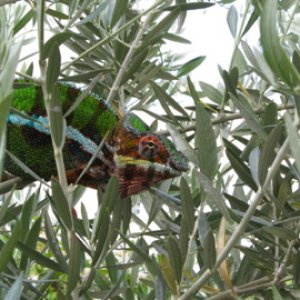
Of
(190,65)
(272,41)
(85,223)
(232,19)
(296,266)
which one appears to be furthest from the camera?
(190,65)

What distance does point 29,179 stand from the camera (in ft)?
3.74

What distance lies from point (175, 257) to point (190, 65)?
622 mm

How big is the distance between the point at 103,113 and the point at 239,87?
26 centimetres

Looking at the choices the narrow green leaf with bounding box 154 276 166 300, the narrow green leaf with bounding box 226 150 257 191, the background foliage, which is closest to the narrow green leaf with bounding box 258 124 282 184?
the background foliage

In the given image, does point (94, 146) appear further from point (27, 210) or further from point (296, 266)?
point (296, 266)

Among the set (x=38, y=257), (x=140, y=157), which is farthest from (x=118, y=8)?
(x=38, y=257)

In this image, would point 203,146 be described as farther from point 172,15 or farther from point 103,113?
point 103,113

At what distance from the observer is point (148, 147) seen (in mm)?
1057

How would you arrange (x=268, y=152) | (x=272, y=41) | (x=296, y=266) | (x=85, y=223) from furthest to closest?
(x=85, y=223)
(x=296, y=266)
(x=268, y=152)
(x=272, y=41)

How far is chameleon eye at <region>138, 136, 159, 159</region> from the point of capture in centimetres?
104

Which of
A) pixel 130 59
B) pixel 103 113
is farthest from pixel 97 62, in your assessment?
pixel 130 59

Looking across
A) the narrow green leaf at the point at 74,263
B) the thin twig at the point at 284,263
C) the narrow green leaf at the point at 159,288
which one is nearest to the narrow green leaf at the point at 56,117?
the narrow green leaf at the point at 74,263

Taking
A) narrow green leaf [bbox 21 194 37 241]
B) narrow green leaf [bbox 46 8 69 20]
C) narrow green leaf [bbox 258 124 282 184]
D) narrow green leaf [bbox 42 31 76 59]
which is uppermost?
narrow green leaf [bbox 46 8 69 20]

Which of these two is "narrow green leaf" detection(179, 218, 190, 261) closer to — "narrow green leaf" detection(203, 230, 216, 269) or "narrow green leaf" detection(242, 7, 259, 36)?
"narrow green leaf" detection(203, 230, 216, 269)
